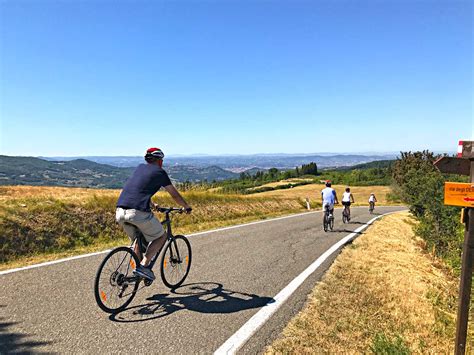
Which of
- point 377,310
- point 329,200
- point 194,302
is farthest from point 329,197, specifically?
point 194,302

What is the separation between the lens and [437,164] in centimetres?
405

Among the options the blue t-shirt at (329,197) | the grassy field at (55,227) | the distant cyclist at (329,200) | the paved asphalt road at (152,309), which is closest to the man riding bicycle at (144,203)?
the paved asphalt road at (152,309)

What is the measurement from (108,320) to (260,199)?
59.8ft

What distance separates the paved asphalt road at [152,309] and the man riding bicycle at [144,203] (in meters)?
0.76

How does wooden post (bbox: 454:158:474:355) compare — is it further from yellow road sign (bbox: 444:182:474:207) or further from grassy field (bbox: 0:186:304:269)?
grassy field (bbox: 0:186:304:269)

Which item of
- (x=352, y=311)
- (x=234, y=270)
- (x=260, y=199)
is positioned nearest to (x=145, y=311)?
(x=234, y=270)

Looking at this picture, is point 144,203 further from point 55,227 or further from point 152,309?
point 55,227

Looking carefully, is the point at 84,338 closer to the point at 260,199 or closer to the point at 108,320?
the point at 108,320

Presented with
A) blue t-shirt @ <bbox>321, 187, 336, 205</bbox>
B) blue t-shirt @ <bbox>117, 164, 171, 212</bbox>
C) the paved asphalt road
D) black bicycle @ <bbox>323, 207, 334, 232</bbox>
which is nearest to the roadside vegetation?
the paved asphalt road

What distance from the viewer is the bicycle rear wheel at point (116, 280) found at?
4.35 metres

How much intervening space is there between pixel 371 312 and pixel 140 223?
3581 mm

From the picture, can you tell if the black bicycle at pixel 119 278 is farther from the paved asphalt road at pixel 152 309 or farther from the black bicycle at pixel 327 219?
the black bicycle at pixel 327 219

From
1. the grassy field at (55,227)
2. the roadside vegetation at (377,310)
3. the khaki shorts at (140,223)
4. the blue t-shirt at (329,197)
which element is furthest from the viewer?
the blue t-shirt at (329,197)

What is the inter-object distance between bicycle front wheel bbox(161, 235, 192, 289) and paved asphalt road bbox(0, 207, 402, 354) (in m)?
0.18
